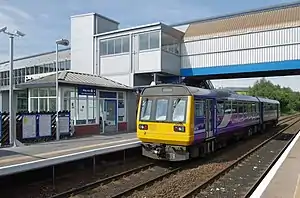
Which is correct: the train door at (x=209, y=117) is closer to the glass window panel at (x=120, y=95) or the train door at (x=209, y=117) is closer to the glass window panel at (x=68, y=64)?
the glass window panel at (x=120, y=95)

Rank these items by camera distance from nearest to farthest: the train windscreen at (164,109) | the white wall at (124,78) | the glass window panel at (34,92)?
the train windscreen at (164,109) < the glass window panel at (34,92) < the white wall at (124,78)

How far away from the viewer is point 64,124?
18.6 metres

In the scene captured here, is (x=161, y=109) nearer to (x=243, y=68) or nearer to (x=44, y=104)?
(x=44, y=104)

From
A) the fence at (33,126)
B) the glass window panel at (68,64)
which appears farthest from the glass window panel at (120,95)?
the glass window panel at (68,64)

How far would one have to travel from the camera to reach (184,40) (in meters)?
30.7

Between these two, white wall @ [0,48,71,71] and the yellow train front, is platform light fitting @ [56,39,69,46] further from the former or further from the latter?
white wall @ [0,48,71,71]

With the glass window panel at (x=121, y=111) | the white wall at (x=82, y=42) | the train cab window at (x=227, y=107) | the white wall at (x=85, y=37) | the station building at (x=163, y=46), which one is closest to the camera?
the train cab window at (x=227, y=107)

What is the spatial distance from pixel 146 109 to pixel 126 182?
318 centimetres

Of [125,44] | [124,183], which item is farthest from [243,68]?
[124,183]

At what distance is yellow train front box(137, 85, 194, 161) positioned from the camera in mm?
11023

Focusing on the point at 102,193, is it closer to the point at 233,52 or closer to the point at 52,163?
the point at 52,163

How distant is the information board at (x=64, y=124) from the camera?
1834cm

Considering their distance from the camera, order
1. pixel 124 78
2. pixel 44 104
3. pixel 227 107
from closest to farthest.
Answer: pixel 227 107, pixel 44 104, pixel 124 78

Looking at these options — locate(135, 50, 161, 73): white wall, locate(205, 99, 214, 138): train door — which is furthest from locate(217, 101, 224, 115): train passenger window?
locate(135, 50, 161, 73): white wall
